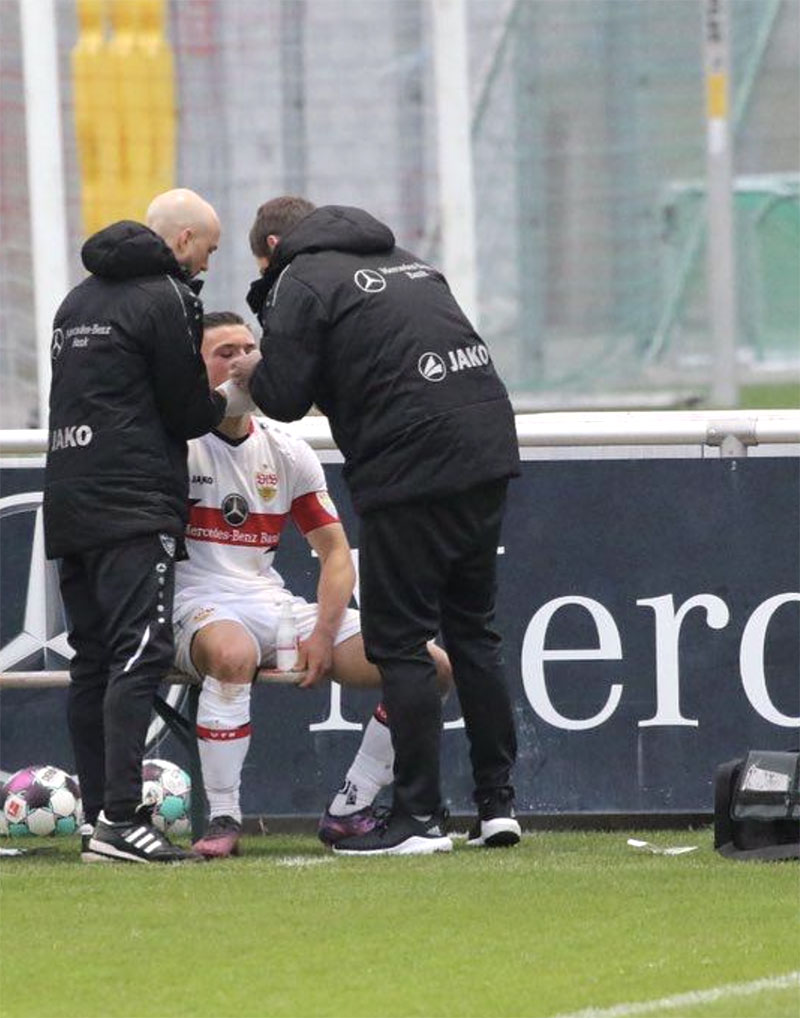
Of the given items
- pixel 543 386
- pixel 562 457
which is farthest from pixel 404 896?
pixel 543 386

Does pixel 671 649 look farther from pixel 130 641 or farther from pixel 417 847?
pixel 130 641

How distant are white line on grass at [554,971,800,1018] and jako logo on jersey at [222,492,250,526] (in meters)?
2.67

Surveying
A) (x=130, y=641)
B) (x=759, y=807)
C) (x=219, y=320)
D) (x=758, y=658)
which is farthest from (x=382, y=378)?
(x=758, y=658)

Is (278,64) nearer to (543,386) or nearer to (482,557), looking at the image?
(543,386)

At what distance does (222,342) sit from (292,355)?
2.02ft

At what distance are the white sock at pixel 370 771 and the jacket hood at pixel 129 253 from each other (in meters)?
1.34

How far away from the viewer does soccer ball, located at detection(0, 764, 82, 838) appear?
26.7 ft

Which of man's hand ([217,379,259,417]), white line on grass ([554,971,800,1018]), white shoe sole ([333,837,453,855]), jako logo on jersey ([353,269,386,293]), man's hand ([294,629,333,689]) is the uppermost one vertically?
jako logo on jersey ([353,269,386,293])

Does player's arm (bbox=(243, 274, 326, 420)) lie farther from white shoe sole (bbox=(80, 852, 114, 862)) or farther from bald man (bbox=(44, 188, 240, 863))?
white shoe sole (bbox=(80, 852, 114, 862))

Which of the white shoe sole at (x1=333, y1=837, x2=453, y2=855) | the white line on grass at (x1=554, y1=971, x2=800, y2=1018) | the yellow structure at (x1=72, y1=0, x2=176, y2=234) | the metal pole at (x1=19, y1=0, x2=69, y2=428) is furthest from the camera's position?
the yellow structure at (x1=72, y1=0, x2=176, y2=234)

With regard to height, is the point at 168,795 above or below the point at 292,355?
below

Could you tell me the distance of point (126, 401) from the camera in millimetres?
7273

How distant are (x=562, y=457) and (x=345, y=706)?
976 millimetres

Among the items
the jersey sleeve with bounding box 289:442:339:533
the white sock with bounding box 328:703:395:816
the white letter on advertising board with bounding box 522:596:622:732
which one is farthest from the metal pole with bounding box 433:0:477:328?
the white sock with bounding box 328:703:395:816
